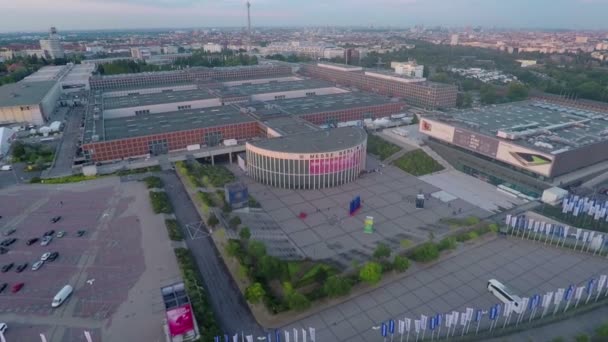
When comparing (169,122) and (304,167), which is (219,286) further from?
(169,122)

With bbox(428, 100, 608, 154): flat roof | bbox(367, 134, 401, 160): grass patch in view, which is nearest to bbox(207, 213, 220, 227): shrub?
bbox(367, 134, 401, 160): grass patch

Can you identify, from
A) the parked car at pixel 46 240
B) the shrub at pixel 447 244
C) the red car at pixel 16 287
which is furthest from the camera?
the parked car at pixel 46 240

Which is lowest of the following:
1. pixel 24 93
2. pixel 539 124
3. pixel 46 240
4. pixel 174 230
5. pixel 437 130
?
pixel 46 240

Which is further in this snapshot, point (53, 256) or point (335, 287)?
point (53, 256)

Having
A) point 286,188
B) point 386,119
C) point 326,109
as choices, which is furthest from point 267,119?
point 386,119

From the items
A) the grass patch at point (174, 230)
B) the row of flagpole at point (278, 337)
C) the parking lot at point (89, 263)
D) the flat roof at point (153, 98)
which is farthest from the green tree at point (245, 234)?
the flat roof at point (153, 98)

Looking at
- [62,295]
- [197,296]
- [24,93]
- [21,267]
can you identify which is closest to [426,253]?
[197,296]

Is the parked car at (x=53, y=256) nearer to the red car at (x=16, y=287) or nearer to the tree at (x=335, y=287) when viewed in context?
the red car at (x=16, y=287)
